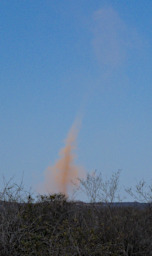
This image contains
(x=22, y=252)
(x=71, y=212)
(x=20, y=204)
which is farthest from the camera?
(x=71, y=212)

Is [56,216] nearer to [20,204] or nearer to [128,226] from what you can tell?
[20,204]

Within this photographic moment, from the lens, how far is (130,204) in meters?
16.7

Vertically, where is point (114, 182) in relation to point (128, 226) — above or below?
above

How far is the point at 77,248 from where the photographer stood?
924 cm

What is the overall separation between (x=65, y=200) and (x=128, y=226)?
163 inches

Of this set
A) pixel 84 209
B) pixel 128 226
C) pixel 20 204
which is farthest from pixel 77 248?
pixel 84 209

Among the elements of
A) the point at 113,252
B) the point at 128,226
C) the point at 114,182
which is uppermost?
the point at 114,182

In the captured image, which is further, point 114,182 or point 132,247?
point 114,182

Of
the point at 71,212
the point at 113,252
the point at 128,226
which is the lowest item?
the point at 113,252

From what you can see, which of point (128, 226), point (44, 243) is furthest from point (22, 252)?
point (128, 226)

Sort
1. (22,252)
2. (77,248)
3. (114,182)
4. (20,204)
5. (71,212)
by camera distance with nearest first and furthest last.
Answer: (77,248) < (22,252) < (20,204) < (71,212) < (114,182)

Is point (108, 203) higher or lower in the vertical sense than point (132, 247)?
higher

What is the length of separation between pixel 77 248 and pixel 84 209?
17.5ft

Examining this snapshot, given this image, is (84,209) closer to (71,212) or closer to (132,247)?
(71,212)
